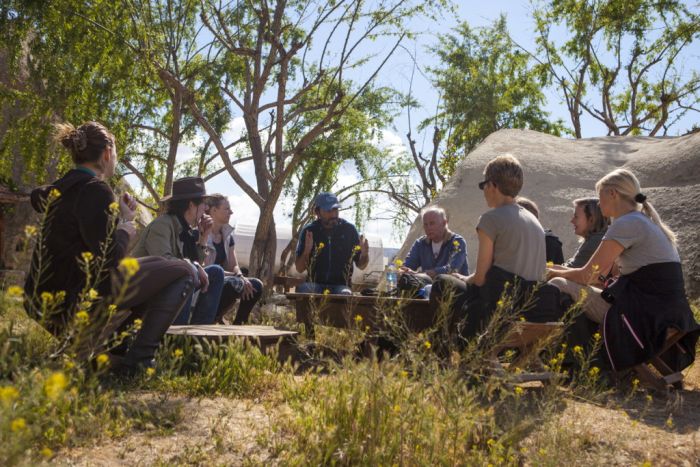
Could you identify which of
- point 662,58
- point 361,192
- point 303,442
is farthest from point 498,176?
point 662,58

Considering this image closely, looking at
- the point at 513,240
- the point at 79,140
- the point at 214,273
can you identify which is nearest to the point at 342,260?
the point at 214,273

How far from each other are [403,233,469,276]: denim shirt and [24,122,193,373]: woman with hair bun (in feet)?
9.53

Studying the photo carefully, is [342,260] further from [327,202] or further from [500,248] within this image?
[500,248]

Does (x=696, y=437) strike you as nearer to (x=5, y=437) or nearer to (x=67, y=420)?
(x=67, y=420)

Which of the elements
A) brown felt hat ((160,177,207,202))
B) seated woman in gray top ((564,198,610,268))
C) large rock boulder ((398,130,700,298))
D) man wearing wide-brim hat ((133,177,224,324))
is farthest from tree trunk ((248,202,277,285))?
seated woman in gray top ((564,198,610,268))

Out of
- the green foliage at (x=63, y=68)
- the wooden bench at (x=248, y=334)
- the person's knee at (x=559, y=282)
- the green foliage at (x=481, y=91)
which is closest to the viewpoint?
the wooden bench at (x=248, y=334)

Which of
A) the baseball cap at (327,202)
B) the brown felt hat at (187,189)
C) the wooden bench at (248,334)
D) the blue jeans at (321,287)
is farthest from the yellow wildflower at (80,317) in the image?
the baseball cap at (327,202)

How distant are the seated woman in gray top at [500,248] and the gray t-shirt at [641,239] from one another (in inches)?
23.1

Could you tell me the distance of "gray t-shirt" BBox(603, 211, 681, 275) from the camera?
505cm

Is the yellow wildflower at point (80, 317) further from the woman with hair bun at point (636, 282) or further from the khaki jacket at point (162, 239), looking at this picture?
the woman with hair bun at point (636, 282)

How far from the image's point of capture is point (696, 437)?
410 cm

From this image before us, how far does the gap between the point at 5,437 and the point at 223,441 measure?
1299mm

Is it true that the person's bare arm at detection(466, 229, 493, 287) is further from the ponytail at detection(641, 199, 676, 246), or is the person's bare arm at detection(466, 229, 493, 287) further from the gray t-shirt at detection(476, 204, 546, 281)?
the ponytail at detection(641, 199, 676, 246)

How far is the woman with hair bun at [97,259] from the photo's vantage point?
154 inches
